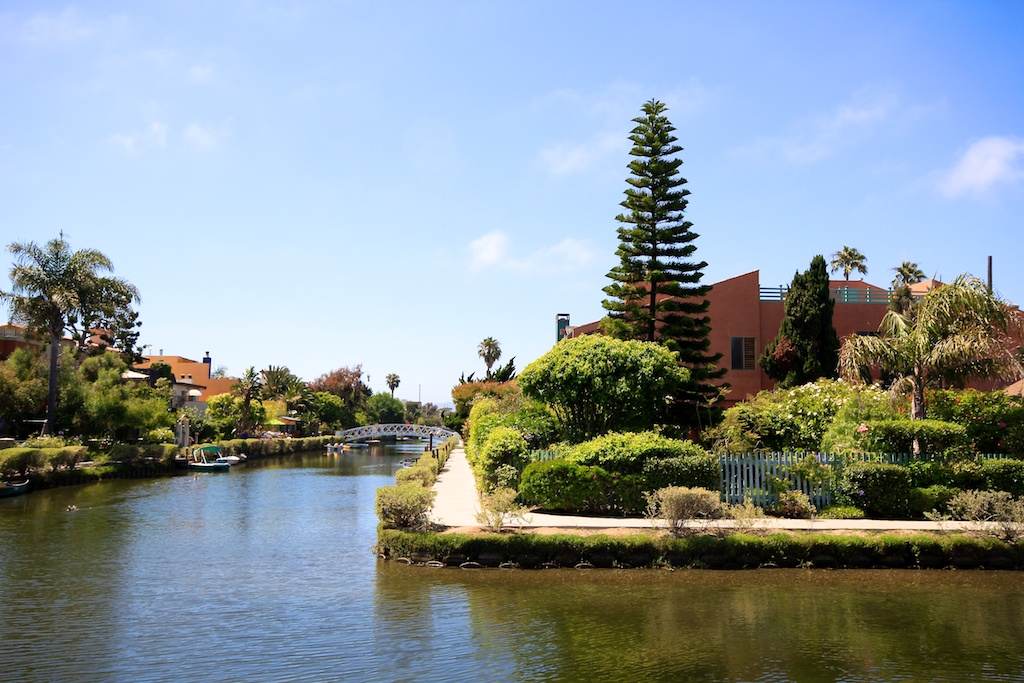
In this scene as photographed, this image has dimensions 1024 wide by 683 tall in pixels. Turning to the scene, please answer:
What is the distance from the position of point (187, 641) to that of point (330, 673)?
2.92 metres

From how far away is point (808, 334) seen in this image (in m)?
34.0

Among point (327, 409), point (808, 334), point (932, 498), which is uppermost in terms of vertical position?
point (808, 334)

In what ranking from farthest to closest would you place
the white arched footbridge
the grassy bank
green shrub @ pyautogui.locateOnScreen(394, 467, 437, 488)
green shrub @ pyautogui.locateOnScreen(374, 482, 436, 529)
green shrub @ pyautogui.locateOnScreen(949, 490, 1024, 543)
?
the white arched footbridge < green shrub @ pyautogui.locateOnScreen(394, 467, 437, 488) < green shrub @ pyautogui.locateOnScreen(374, 482, 436, 529) < green shrub @ pyautogui.locateOnScreen(949, 490, 1024, 543) < the grassy bank

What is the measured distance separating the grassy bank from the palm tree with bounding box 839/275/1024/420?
5.97 m

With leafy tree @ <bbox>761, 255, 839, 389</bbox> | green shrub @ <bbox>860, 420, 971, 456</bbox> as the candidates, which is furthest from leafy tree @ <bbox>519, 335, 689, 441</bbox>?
leafy tree @ <bbox>761, 255, 839, 389</bbox>

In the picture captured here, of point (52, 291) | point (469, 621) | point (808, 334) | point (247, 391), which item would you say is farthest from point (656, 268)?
point (247, 391)

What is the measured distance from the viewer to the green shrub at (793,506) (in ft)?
63.3

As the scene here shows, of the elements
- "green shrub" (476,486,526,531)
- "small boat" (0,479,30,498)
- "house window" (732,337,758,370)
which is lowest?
"small boat" (0,479,30,498)

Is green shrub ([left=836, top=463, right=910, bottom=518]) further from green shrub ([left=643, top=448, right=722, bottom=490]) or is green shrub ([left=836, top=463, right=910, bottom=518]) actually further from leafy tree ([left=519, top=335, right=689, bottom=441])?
leafy tree ([left=519, top=335, right=689, bottom=441])

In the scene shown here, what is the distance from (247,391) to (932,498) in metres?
67.5

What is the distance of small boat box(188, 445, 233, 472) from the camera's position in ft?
168

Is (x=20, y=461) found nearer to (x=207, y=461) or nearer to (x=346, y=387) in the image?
(x=207, y=461)

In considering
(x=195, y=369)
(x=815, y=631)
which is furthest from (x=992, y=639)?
(x=195, y=369)

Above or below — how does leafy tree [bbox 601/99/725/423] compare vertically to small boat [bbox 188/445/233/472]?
above
